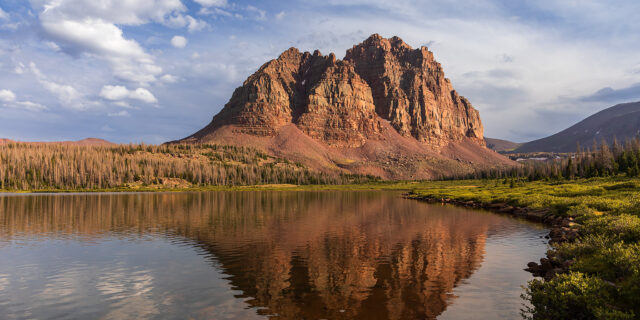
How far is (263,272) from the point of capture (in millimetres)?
23641

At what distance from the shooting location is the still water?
56.6ft

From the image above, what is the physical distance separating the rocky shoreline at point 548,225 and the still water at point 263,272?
138 cm

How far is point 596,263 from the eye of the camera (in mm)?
17906

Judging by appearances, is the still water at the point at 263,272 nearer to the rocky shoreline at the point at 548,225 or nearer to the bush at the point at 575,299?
the rocky shoreline at the point at 548,225

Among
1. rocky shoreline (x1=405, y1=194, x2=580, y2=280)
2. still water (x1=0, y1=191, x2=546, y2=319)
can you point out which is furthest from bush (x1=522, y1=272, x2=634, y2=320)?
rocky shoreline (x1=405, y1=194, x2=580, y2=280)

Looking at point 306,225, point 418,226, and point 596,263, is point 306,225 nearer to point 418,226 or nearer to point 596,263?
point 418,226

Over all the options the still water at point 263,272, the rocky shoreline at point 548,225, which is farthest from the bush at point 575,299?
the rocky shoreline at point 548,225

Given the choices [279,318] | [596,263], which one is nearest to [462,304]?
[596,263]

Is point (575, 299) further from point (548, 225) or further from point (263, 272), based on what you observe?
point (548, 225)

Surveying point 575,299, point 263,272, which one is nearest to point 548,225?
point 575,299

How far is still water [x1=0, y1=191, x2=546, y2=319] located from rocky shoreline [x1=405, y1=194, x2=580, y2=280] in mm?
1383

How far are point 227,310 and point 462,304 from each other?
11633 mm

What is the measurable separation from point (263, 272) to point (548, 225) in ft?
136

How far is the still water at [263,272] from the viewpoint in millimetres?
17250
